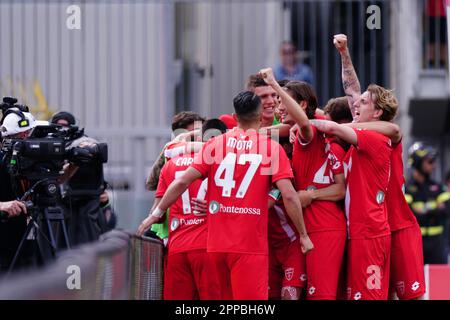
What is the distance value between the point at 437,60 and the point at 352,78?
571 cm

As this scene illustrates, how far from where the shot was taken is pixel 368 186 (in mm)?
7637

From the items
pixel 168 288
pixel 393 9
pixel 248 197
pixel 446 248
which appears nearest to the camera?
pixel 248 197

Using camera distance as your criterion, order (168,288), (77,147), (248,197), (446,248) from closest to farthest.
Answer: (248,197), (168,288), (77,147), (446,248)

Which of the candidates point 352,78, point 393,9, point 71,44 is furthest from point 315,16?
point 352,78

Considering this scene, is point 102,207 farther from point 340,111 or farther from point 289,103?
point 289,103

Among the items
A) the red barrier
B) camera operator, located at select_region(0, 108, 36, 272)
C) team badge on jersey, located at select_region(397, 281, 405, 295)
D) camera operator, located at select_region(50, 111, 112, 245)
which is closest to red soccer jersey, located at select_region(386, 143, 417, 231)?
team badge on jersey, located at select_region(397, 281, 405, 295)

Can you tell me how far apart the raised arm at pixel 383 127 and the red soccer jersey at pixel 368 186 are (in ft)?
0.16

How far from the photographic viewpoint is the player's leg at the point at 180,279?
7715 millimetres

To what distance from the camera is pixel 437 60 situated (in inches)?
533

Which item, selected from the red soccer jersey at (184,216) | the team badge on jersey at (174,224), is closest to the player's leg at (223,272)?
the red soccer jersey at (184,216)

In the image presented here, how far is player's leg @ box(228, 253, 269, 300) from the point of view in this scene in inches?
285

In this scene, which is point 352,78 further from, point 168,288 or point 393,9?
point 393,9

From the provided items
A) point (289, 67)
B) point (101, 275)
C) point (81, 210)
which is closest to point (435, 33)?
point (289, 67)

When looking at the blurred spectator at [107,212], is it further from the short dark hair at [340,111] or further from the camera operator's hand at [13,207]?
the short dark hair at [340,111]
